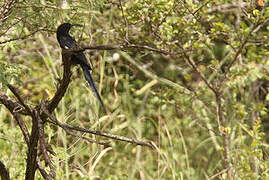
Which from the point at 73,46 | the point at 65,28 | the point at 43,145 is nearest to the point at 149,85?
the point at 65,28

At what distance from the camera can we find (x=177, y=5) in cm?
266

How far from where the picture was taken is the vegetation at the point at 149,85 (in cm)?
217

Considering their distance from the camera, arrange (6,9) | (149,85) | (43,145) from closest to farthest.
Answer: (43,145) < (6,9) < (149,85)

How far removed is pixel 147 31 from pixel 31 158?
3.86 feet

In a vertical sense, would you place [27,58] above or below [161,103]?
above

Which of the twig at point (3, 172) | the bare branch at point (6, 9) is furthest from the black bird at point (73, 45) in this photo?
the twig at point (3, 172)

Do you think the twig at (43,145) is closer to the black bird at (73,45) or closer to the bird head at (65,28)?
the black bird at (73,45)

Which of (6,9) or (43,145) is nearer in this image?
(43,145)

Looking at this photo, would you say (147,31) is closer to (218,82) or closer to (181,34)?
(181,34)

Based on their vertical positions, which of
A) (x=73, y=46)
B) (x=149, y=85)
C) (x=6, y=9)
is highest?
(x=6, y=9)

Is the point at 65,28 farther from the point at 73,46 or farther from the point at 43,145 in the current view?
the point at 43,145

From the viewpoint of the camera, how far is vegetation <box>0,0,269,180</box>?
7.13 ft

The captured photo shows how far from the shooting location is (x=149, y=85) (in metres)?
3.96

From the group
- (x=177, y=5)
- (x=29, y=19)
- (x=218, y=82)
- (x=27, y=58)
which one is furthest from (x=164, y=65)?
(x=29, y=19)
